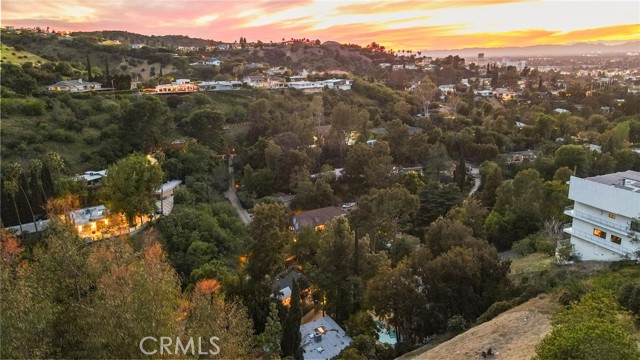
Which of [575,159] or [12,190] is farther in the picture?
[575,159]

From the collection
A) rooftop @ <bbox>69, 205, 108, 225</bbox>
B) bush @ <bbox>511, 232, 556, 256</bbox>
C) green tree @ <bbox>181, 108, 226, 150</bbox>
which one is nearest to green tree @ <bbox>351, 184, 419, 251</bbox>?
bush @ <bbox>511, 232, 556, 256</bbox>

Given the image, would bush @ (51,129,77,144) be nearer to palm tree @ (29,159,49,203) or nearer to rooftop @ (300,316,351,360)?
palm tree @ (29,159,49,203)

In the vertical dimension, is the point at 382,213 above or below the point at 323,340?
above

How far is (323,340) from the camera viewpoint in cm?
2105

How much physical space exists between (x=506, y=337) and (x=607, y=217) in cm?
1062

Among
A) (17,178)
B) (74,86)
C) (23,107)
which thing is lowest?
(17,178)

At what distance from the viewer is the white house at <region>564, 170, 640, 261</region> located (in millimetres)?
21859

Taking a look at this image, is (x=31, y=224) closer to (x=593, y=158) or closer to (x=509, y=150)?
(x=593, y=158)

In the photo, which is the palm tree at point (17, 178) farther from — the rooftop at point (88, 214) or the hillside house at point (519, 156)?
the hillside house at point (519, 156)

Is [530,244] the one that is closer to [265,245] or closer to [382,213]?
[382,213]

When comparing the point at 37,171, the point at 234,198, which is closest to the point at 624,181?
the point at 234,198

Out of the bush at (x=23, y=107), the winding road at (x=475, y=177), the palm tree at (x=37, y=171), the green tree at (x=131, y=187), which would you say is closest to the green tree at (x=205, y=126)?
the bush at (x=23, y=107)

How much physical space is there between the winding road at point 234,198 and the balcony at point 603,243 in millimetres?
23453

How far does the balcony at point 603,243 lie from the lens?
2236cm
